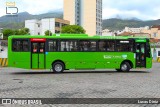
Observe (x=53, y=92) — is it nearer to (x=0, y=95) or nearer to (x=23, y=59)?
(x=0, y=95)

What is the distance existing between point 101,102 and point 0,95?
12.6 feet

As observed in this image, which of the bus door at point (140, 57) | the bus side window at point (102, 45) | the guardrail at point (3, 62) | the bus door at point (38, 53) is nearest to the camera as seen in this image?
the bus door at point (38, 53)

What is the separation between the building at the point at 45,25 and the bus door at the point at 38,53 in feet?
333

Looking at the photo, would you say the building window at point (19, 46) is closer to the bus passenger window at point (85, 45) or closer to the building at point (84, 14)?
the bus passenger window at point (85, 45)

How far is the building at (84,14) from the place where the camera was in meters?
167

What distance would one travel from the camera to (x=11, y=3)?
2028 inches

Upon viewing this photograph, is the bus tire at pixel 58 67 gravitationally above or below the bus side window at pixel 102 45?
below

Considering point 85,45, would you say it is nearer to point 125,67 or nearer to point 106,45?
point 106,45

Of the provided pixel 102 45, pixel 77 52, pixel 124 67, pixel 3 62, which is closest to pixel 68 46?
pixel 77 52

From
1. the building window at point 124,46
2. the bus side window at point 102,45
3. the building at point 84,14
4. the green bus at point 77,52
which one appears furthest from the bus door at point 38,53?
the building at point 84,14

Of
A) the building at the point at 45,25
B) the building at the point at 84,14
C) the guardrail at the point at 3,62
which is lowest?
the guardrail at the point at 3,62

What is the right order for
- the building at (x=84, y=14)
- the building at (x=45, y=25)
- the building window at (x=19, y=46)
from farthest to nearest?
1. the building at (x=84, y=14)
2. the building at (x=45, y=25)
3. the building window at (x=19, y=46)

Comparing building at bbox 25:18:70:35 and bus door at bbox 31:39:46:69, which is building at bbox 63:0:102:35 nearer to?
building at bbox 25:18:70:35

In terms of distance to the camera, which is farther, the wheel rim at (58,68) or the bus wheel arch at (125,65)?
the bus wheel arch at (125,65)
